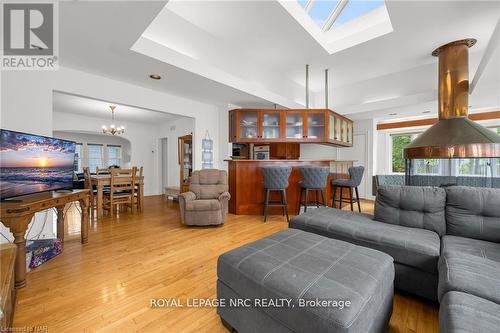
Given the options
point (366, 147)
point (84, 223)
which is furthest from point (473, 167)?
point (84, 223)

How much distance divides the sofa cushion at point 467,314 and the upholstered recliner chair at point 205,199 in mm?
2818

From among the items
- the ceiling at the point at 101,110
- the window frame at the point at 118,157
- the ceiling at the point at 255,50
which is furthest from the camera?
the window frame at the point at 118,157

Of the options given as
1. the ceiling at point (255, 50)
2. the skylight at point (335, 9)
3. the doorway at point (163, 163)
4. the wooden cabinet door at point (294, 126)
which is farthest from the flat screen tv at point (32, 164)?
the doorway at point (163, 163)

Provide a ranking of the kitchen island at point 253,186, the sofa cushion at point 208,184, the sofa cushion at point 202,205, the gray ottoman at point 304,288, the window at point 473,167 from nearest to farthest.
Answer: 1. the gray ottoman at point 304,288
2. the sofa cushion at point 202,205
3. the sofa cushion at point 208,184
4. the kitchen island at point 253,186
5. the window at point 473,167

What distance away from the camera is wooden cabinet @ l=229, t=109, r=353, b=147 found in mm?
4406

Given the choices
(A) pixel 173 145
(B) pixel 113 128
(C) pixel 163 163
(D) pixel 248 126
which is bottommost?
(C) pixel 163 163

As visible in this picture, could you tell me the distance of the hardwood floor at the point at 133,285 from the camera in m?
1.43

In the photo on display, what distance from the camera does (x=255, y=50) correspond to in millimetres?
3529

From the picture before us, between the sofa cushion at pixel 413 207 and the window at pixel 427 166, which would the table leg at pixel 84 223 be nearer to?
the sofa cushion at pixel 413 207

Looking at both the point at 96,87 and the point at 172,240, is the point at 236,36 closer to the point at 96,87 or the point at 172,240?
the point at 96,87

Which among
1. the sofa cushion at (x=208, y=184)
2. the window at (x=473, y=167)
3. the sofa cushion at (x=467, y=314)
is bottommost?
the sofa cushion at (x=467, y=314)

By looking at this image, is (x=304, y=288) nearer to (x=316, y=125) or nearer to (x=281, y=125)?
(x=281, y=125)

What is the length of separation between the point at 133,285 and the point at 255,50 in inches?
142

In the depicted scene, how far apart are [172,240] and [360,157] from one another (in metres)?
5.46
